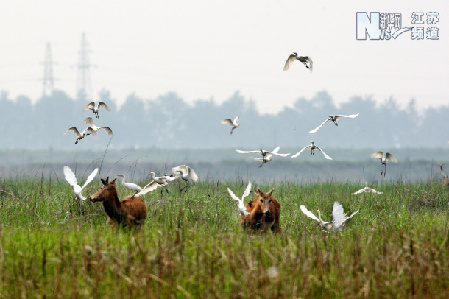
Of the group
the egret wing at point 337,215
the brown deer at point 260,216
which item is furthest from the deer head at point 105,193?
the egret wing at point 337,215

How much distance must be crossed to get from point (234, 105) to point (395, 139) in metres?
38.7

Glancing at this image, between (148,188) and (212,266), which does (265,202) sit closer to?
(148,188)

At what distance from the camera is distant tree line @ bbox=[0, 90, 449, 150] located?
13150 cm

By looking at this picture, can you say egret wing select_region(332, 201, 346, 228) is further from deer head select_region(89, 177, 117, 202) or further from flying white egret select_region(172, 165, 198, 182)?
deer head select_region(89, 177, 117, 202)

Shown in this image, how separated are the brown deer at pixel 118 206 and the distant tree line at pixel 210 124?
4767 inches

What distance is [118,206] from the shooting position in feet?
34.0

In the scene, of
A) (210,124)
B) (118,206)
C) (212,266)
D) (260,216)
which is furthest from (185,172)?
(210,124)

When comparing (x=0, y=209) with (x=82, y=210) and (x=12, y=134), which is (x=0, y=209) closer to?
(x=82, y=210)

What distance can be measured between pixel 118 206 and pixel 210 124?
135 meters

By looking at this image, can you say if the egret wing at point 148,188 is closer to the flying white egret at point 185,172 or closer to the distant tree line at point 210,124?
the flying white egret at point 185,172

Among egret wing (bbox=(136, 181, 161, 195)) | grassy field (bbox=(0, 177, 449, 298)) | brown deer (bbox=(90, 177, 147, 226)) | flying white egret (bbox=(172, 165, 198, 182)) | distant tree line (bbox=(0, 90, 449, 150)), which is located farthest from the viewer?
distant tree line (bbox=(0, 90, 449, 150))

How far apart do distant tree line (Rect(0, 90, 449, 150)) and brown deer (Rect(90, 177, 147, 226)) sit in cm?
12107

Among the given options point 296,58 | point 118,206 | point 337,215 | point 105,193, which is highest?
point 296,58

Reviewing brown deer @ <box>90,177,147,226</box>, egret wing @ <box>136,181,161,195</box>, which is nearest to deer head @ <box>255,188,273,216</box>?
egret wing @ <box>136,181,161,195</box>
